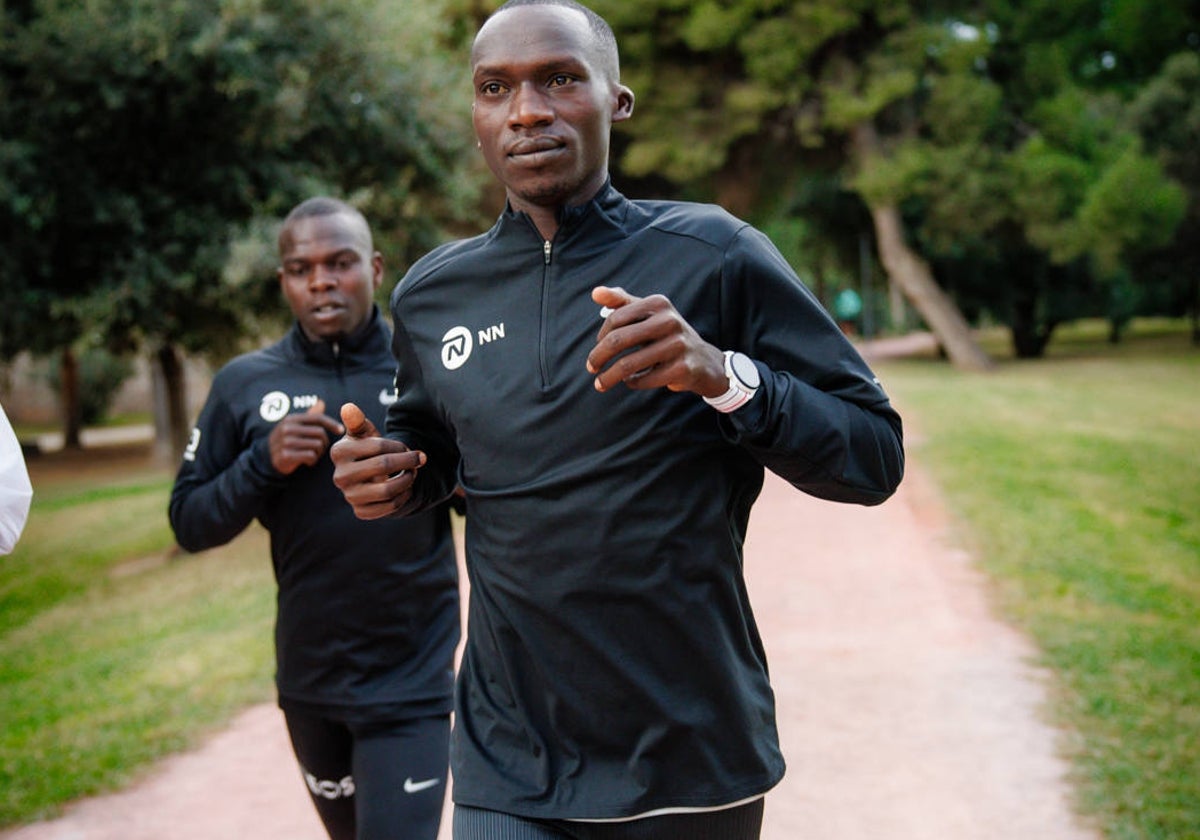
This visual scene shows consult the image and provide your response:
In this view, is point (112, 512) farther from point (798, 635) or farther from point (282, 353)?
point (282, 353)

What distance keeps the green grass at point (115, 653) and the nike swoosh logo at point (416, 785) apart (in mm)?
3231

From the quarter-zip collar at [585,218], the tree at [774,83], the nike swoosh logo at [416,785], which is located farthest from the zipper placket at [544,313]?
the tree at [774,83]

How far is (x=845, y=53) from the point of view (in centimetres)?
3008

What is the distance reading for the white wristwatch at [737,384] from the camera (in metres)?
2.17

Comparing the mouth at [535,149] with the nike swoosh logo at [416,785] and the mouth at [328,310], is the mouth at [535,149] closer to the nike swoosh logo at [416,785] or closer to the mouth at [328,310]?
the mouth at [328,310]

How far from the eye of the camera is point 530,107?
2400 millimetres

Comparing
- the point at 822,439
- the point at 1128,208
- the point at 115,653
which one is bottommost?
the point at 115,653

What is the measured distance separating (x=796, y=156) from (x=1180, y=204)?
9740 millimetres

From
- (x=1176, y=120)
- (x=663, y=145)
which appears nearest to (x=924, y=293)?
(x=1176, y=120)

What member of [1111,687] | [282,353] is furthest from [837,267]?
[282,353]

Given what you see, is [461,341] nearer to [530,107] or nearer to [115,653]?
[530,107]

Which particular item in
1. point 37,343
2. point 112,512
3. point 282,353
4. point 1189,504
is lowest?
point 112,512

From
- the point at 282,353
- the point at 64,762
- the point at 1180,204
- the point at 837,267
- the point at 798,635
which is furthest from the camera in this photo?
the point at 837,267

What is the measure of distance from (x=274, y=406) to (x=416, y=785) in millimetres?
1329
